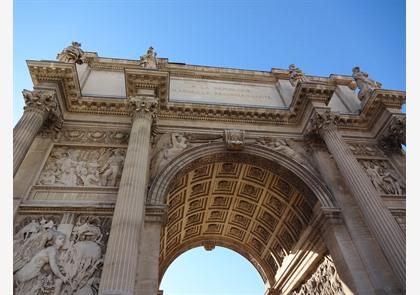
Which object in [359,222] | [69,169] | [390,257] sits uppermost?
[69,169]

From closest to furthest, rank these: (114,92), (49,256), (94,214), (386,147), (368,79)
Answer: (49,256), (94,214), (386,147), (114,92), (368,79)

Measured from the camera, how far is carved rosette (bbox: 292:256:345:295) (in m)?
10.0

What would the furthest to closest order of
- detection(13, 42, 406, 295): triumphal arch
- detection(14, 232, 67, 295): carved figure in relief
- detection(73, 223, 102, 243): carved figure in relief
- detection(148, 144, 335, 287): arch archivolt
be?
1. detection(148, 144, 335, 287): arch archivolt
2. detection(73, 223, 102, 243): carved figure in relief
3. detection(13, 42, 406, 295): triumphal arch
4. detection(14, 232, 67, 295): carved figure in relief

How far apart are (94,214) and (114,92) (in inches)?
265

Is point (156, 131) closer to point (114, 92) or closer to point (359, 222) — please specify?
point (114, 92)

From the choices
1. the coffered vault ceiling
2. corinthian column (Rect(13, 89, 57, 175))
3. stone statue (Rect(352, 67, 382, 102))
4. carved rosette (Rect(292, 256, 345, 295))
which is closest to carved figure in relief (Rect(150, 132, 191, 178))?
the coffered vault ceiling

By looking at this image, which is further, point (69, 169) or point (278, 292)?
point (278, 292)

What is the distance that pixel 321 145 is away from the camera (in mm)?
12102

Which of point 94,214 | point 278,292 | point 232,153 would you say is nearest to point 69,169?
point 94,214

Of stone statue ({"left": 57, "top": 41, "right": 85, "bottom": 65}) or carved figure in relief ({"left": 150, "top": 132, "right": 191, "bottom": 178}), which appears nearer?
carved figure in relief ({"left": 150, "top": 132, "right": 191, "bottom": 178})

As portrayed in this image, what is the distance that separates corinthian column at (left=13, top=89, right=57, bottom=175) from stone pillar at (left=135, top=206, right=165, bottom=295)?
13.2 feet

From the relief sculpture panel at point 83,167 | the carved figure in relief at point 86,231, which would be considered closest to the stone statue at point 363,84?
the relief sculpture panel at point 83,167

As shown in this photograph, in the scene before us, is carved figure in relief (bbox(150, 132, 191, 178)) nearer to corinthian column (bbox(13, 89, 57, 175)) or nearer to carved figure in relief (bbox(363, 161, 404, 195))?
corinthian column (bbox(13, 89, 57, 175))

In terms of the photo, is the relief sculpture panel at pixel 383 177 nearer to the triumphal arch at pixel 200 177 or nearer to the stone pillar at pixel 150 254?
the triumphal arch at pixel 200 177
